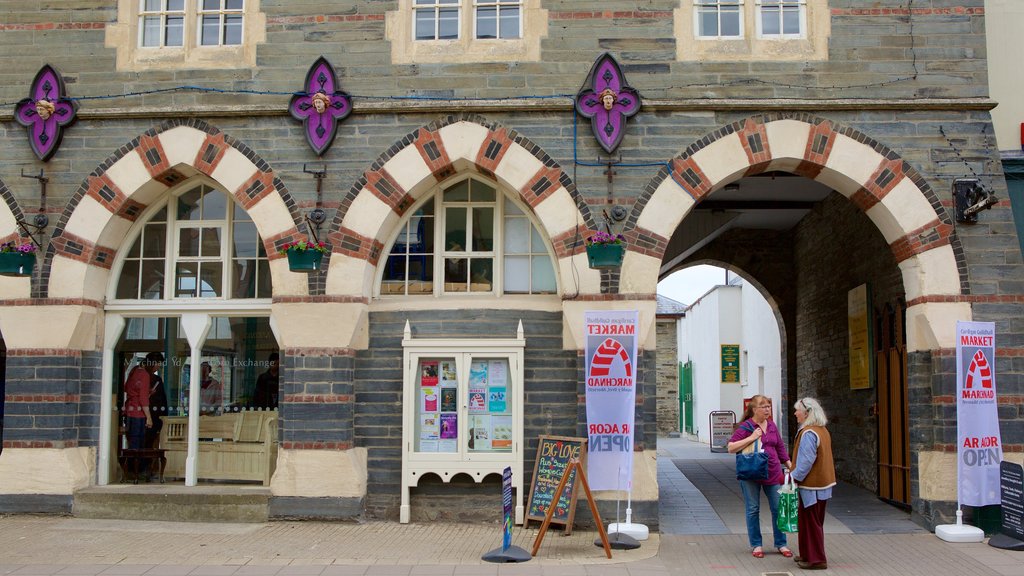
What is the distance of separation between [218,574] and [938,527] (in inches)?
278

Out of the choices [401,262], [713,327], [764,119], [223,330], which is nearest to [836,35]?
[764,119]

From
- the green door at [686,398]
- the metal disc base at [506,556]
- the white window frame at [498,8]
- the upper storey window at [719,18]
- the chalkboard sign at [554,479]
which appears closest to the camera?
the metal disc base at [506,556]

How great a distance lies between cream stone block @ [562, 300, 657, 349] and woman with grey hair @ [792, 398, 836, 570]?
85.8 inches

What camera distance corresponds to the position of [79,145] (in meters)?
12.0

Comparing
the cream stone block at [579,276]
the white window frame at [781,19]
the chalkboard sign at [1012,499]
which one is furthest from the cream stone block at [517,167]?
the chalkboard sign at [1012,499]

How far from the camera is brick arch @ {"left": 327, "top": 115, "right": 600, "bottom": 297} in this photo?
11.3 metres

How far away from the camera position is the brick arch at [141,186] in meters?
11.7

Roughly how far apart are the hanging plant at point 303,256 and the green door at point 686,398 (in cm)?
2530

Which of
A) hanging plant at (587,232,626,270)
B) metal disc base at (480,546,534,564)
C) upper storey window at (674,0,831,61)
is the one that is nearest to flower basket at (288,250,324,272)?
hanging plant at (587,232,626,270)

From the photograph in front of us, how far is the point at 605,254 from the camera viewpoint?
10766 millimetres

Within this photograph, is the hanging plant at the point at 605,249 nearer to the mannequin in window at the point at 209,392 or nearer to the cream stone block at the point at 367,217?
the cream stone block at the point at 367,217

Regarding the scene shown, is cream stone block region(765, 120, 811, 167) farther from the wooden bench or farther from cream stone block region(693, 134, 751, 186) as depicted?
the wooden bench

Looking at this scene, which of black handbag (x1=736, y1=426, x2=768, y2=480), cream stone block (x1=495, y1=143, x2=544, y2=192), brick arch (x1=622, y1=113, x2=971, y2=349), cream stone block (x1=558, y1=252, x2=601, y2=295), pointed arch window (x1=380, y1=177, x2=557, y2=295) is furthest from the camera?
pointed arch window (x1=380, y1=177, x2=557, y2=295)

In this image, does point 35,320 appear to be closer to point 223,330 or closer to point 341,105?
point 223,330
